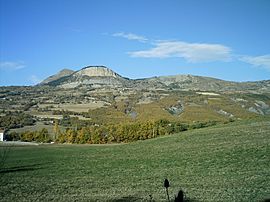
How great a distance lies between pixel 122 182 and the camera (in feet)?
96.3

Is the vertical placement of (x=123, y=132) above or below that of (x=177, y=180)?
below

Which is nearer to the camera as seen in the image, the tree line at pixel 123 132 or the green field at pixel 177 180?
the green field at pixel 177 180

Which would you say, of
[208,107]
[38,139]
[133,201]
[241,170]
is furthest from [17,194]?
[208,107]

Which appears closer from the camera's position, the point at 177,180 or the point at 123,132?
the point at 177,180

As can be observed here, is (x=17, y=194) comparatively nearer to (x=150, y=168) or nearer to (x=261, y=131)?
(x=150, y=168)

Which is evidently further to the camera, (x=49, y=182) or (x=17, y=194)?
(x=49, y=182)

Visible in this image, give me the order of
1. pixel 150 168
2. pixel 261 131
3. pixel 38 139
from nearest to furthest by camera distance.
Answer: pixel 150 168, pixel 261 131, pixel 38 139

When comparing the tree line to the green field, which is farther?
the tree line

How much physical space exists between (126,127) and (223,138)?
63.7 metres

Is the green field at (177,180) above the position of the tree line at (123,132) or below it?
above

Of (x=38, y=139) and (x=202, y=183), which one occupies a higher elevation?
(x=202, y=183)

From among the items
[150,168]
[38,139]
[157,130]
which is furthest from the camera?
[38,139]

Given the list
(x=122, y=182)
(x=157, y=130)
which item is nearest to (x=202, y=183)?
(x=122, y=182)

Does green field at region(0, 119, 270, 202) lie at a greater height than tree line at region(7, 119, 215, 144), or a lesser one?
greater
